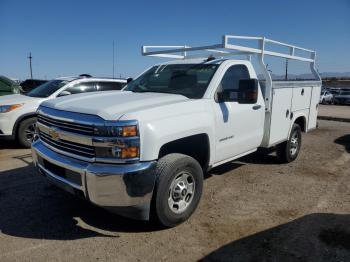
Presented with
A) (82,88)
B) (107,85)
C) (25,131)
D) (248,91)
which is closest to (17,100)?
(25,131)

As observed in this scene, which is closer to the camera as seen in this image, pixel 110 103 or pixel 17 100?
pixel 110 103

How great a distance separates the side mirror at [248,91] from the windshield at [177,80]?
460 mm

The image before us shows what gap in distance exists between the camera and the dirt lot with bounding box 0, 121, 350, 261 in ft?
10.7

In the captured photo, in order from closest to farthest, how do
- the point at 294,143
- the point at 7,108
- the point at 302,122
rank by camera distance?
the point at 294,143, the point at 302,122, the point at 7,108

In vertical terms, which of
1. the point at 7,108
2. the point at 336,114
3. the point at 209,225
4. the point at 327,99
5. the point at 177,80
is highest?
the point at 177,80

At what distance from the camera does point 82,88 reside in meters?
8.38

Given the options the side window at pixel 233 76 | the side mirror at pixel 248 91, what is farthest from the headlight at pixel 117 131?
the side window at pixel 233 76

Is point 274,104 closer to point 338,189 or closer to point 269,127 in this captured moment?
point 269,127

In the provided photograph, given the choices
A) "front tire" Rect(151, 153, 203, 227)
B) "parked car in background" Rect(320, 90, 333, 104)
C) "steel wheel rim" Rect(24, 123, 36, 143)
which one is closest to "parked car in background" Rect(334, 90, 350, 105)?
"parked car in background" Rect(320, 90, 333, 104)

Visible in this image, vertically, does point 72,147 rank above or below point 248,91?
below

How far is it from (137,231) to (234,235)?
1077 mm

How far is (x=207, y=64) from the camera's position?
4719mm

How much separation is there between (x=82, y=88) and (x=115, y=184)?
577 centimetres

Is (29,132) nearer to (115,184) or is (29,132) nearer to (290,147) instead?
(115,184)
